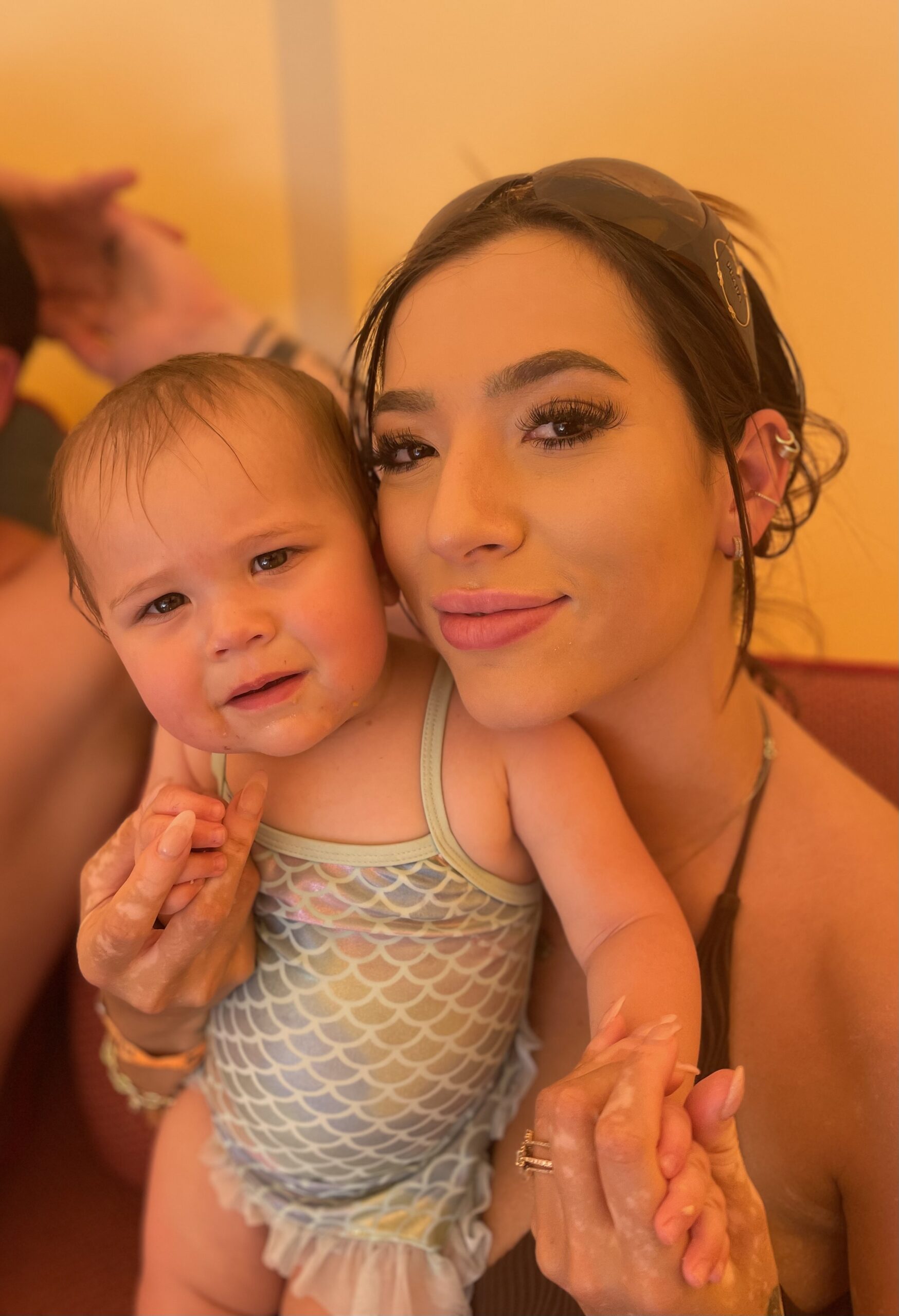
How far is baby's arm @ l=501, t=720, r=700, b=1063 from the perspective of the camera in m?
0.81

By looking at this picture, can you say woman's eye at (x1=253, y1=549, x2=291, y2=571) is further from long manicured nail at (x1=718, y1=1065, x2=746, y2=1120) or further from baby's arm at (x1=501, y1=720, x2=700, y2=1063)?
long manicured nail at (x1=718, y1=1065, x2=746, y2=1120)

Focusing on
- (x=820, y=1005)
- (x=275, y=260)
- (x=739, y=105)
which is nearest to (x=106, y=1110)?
(x=820, y=1005)

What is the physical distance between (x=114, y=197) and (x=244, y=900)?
1.47 metres

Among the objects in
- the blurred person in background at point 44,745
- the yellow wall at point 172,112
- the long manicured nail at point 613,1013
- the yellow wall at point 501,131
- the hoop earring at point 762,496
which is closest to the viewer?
the long manicured nail at point 613,1013

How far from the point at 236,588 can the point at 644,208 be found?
517mm

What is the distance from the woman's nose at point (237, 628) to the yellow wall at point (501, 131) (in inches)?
33.6

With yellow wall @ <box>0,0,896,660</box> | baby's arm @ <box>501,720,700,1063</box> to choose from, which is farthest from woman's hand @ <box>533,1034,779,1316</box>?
yellow wall @ <box>0,0,896,660</box>

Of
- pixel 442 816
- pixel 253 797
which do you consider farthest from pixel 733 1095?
pixel 253 797

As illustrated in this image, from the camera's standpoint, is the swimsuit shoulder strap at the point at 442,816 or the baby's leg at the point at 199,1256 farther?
the baby's leg at the point at 199,1256

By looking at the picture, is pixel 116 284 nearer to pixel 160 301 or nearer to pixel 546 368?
pixel 160 301

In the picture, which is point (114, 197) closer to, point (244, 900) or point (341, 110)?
point (341, 110)

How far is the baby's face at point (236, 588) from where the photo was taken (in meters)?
0.84

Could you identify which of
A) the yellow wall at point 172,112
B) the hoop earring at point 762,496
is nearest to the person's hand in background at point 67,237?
the yellow wall at point 172,112

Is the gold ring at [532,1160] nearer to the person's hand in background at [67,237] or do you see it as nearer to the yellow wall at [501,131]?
the yellow wall at [501,131]
